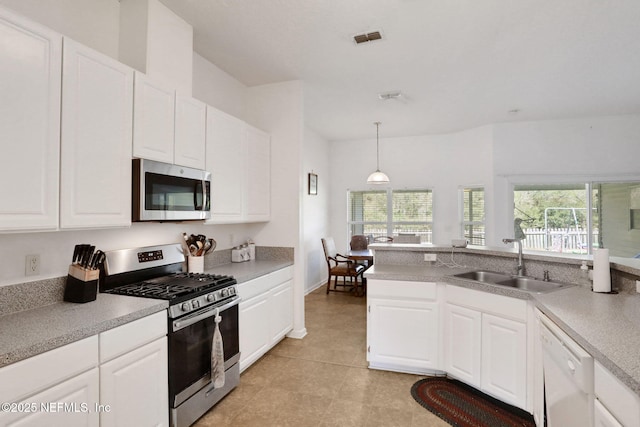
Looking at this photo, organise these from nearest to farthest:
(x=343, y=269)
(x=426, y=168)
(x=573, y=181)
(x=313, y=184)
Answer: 1. (x=573, y=181)
2. (x=343, y=269)
3. (x=313, y=184)
4. (x=426, y=168)

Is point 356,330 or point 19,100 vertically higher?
point 19,100

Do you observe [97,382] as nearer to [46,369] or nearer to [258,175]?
[46,369]

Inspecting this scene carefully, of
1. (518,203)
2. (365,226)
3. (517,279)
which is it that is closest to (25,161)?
(517,279)

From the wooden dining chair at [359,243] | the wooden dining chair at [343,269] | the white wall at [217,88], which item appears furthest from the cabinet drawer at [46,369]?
the wooden dining chair at [359,243]

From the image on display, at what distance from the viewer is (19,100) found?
1468mm

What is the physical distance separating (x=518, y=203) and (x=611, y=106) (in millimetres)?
1783

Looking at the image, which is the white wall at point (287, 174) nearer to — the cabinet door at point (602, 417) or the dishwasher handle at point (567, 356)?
the dishwasher handle at point (567, 356)

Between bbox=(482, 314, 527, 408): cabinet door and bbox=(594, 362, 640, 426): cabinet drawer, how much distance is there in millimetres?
874

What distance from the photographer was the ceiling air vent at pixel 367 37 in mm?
2699

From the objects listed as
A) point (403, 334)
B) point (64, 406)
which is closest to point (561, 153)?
point (403, 334)

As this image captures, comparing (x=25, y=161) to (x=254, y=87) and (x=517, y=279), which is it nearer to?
(x=254, y=87)

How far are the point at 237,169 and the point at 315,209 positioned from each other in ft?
9.69

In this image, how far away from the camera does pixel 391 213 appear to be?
21.3 ft

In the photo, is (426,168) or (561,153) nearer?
(561,153)
